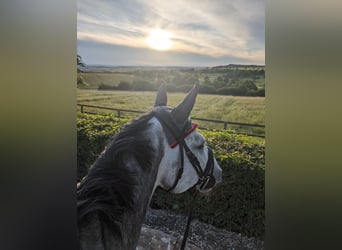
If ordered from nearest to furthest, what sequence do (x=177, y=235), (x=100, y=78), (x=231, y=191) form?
1. (x=231, y=191)
2. (x=177, y=235)
3. (x=100, y=78)

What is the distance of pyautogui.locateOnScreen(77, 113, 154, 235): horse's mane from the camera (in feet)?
5.69

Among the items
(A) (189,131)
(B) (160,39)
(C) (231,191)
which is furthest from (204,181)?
(B) (160,39)

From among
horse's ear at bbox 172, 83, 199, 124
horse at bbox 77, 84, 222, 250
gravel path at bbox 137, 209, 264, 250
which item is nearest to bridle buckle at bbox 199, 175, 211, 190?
horse at bbox 77, 84, 222, 250

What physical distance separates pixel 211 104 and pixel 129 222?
0.67 metres

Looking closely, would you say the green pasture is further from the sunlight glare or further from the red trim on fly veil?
the red trim on fly veil

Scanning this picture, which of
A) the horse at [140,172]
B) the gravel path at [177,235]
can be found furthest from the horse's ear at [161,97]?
the gravel path at [177,235]

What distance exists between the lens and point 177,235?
182cm

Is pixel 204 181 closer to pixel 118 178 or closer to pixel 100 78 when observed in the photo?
pixel 118 178

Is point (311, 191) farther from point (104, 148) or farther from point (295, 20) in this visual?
point (104, 148)

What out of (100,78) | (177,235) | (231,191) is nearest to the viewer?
(231,191)

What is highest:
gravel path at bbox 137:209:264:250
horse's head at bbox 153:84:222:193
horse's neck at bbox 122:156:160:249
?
horse's head at bbox 153:84:222:193

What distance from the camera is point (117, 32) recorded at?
187 cm

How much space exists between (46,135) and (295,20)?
1.21 metres

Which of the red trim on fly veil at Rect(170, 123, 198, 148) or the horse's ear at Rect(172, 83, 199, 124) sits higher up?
the horse's ear at Rect(172, 83, 199, 124)
